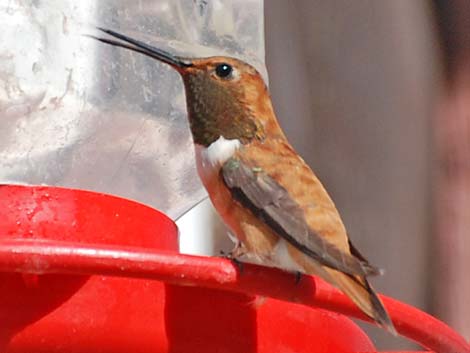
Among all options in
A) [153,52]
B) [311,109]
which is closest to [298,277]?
[153,52]

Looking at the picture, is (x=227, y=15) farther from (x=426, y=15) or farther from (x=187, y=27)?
(x=426, y=15)

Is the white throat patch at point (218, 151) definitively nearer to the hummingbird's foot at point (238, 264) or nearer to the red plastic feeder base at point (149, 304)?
the red plastic feeder base at point (149, 304)

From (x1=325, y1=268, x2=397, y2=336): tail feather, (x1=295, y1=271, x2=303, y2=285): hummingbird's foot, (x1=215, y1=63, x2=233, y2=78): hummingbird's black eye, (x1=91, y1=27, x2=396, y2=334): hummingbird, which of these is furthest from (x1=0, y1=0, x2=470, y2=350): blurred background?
(x1=295, y1=271, x2=303, y2=285): hummingbird's foot

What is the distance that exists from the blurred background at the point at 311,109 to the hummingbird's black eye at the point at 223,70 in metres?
0.29

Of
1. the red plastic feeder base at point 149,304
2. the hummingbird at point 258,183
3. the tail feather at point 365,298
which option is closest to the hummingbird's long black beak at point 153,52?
the hummingbird at point 258,183

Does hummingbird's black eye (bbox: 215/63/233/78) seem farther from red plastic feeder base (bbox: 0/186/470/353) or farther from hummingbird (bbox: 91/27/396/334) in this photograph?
red plastic feeder base (bbox: 0/186/470/353)

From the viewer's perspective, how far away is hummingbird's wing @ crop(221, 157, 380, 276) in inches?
65.7

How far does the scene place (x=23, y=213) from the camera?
1701mm

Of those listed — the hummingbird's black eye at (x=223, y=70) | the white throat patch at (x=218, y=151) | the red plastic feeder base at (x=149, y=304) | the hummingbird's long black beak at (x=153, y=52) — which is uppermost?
the hummingbird's long black beak at (x=153, y=52)

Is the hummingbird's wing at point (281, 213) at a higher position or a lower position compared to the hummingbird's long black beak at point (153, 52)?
lower

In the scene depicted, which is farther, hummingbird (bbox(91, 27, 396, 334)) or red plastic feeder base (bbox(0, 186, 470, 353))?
hummingbird (bbox(91, 27, 396, 334))

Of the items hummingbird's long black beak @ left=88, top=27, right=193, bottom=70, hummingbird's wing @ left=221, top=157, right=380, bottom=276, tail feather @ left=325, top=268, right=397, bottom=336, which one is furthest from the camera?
hummingbird's long black beak @ left=88, top=27, right=193, bottom=70

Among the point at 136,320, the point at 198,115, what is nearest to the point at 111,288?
the point at 136,320

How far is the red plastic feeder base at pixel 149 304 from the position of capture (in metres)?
1.41
